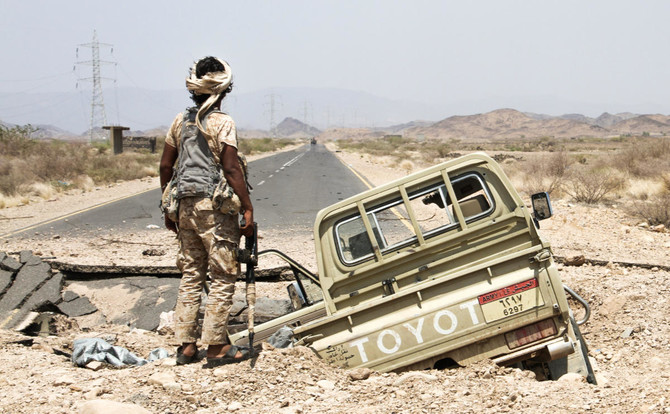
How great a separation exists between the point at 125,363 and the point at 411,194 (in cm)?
265

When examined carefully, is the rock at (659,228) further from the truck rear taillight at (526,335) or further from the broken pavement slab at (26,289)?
the broken pavement slab at (26,289)

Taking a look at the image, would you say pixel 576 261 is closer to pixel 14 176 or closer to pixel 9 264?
pixel 9 264

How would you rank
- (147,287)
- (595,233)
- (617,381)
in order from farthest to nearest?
(595,233)
(147,287)
(617,381)

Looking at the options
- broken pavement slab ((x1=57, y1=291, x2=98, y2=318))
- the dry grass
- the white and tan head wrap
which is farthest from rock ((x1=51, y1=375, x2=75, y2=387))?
the dry grass

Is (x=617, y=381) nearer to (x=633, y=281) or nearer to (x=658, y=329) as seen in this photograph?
(x=658, y=329)

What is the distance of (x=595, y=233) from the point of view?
11.0 m

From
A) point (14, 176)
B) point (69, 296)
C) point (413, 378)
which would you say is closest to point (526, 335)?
point (413, 378)

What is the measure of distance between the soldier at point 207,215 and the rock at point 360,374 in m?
0.83

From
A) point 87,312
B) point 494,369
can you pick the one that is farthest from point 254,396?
point 87,312

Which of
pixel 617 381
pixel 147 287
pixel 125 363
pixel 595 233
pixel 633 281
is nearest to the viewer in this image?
pixel 617 381

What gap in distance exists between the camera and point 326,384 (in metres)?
4.23

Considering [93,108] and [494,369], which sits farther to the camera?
[93,108]

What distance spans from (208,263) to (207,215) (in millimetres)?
407

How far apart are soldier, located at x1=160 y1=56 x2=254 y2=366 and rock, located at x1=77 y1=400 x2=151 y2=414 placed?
100cm
